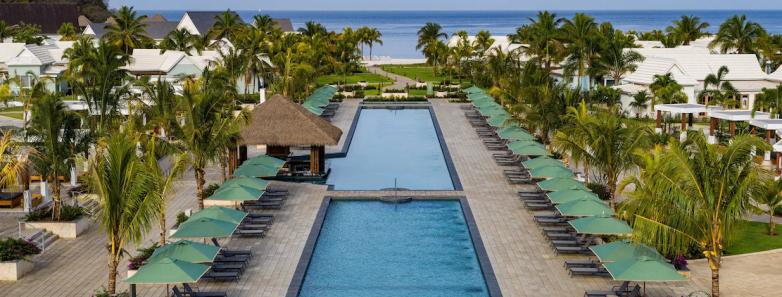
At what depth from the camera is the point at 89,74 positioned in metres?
41.9

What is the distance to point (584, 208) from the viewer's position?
2314 centimetres

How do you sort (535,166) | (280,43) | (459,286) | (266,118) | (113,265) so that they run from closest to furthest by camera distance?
1. (113,265)
2. (459,286)
3. (535,166)
4. (266,118)
5. (280,43)

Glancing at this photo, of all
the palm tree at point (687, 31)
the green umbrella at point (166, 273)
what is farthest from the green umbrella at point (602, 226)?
the palm tree at point (687, 31)

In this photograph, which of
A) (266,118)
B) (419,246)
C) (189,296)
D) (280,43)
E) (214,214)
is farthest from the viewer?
(280,43)

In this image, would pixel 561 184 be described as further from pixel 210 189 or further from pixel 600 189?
pixel 210 189

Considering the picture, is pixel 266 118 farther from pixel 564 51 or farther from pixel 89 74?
pixel 564 51

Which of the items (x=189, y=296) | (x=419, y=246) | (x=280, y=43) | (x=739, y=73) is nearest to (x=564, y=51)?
(x=739, y=73)

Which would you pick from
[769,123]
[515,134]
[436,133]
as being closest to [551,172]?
[515,134]

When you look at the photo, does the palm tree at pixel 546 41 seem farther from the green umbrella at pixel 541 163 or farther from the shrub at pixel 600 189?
the green umbrella at pixel 541 163

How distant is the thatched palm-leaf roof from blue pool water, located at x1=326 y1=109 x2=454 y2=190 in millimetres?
1591

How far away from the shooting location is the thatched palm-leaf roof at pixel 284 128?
32688mm

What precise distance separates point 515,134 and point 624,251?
15.8 metres

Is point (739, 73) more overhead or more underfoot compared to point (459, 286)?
more overhead

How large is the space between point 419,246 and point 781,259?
8550 mm
